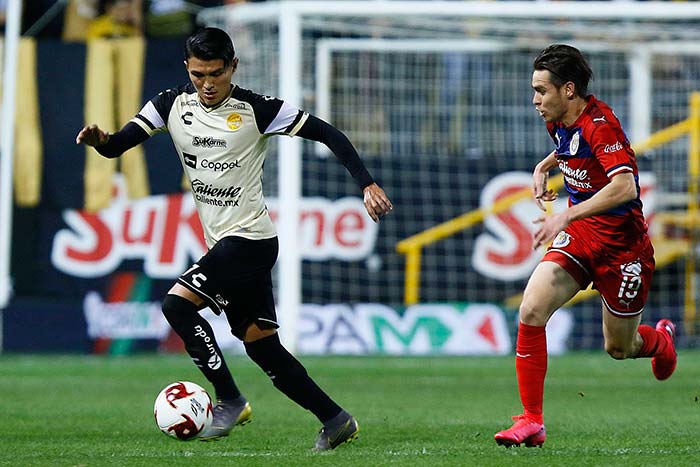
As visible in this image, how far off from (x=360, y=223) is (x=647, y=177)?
321 cm

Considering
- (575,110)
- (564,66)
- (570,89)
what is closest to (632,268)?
(575,110)

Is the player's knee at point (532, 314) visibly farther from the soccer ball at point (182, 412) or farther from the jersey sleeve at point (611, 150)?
the soccer ball at point (182, 412)

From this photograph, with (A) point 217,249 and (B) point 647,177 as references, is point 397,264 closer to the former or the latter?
(B) point 647,177

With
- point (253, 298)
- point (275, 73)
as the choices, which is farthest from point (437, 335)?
point (253, 298)

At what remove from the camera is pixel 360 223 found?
1620 centimetres

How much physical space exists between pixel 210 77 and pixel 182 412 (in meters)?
1.58

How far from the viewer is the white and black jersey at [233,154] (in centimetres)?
710

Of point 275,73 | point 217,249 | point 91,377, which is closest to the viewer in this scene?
point 217,249

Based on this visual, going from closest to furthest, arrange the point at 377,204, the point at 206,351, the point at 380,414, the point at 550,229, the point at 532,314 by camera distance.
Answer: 1. the point at 550,229
2. the point at 377,204
3. the point at 532,314
4. the point at 206,351
5. the point at 380,414

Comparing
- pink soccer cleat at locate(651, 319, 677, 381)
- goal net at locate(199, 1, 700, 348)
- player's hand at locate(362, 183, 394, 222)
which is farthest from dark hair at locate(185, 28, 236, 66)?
goal net at locate(199, 1, 700, 348)

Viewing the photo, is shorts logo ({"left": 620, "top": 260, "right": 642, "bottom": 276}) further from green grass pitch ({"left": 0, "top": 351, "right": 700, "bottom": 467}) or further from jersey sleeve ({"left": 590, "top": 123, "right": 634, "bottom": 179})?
green grass pitch ({"left": 0, "top": 351, "right": 700, "bottom": 467})

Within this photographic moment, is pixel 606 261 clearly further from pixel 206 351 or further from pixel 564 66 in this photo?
pixel 206 351

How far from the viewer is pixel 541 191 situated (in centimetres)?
751

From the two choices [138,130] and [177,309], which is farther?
[138,130]
